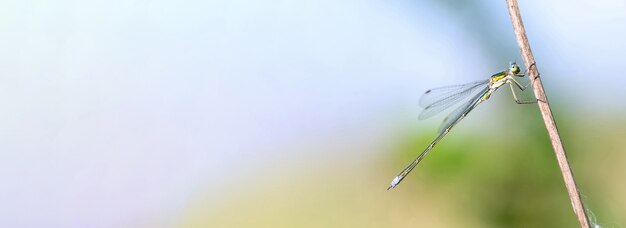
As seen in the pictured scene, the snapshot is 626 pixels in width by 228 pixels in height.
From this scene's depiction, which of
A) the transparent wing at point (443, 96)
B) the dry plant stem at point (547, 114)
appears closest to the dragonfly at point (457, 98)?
the transparent wing at point (443, 96)

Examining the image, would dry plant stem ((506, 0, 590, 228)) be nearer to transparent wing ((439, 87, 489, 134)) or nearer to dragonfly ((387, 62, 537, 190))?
dragonfly ((387, 62, 537, 190))

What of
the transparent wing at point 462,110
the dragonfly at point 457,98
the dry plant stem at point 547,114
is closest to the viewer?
the dry plant stem at point 547,114

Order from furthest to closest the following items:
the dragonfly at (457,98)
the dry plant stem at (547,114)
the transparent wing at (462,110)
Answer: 1. the transparent wing at (462,110)
2. the dragonfly at (457,98)
3. the dry plant stem at (547,114)

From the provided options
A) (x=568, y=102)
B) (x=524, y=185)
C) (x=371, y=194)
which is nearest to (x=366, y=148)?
(x=371, y=194)

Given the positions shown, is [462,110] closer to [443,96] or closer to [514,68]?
[443,96]

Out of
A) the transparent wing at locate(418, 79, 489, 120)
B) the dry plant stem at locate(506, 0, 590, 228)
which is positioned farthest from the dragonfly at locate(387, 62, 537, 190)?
the dry plant stem at locate(506, 0, 590, 228)

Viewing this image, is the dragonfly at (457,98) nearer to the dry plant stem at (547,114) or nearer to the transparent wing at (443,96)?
the transparent wing at (443,96)
